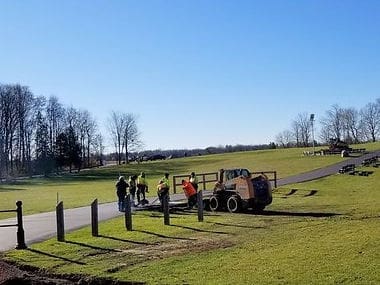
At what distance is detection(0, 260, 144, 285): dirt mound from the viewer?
39.5 feet

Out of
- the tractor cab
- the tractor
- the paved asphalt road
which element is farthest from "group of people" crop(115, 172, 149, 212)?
the tractor cab

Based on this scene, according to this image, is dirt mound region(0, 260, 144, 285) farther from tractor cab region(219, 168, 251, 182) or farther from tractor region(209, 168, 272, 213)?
tractor cab region(219, 168, 251, 182)

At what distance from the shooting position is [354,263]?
1208 centimetres

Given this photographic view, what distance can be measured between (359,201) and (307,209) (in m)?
3.74

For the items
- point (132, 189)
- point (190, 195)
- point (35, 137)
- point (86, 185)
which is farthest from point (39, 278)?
point (35, 137)

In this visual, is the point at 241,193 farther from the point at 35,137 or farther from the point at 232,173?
the point at 35,137

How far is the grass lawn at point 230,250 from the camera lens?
1156 centimetres

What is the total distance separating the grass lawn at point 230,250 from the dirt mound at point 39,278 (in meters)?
0.32

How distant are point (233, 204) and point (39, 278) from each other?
1587cm

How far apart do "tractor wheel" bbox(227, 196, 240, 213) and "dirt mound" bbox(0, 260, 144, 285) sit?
14920 mm

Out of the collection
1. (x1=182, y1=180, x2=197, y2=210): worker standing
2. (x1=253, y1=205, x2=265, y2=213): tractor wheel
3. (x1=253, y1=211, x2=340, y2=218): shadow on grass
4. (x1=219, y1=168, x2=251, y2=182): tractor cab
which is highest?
(x1=219, y1=168, x2=251, y2=182): tractor cab

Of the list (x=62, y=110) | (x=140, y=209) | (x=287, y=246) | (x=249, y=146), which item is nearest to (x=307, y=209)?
(x=140, y=209)

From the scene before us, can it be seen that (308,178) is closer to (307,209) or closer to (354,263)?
(307,209)

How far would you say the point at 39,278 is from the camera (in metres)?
12.7
